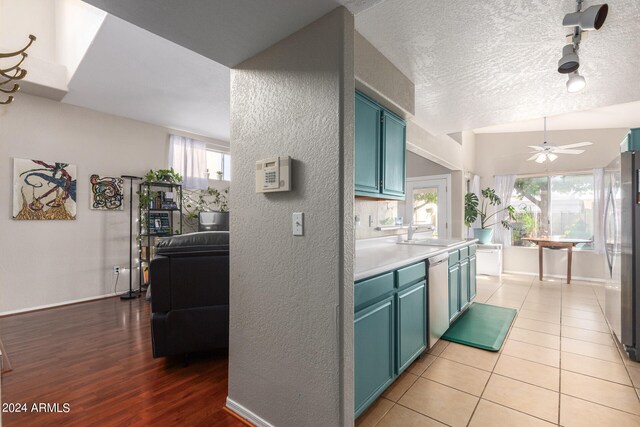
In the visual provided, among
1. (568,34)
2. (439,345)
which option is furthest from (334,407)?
(568,34)

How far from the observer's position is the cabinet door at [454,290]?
312 cm

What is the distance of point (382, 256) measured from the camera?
2512 mm

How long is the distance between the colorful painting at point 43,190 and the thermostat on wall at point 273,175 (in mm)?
3885

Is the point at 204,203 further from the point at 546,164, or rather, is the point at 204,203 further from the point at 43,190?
the point at 546,164

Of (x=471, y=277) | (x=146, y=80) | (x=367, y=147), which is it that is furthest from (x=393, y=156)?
(x=146, y=80)

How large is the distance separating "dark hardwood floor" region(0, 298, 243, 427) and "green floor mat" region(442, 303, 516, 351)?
226 centimetres

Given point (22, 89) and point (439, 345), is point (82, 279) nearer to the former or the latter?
point (22, 89)

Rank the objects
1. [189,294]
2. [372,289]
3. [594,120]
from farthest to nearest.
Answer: [594,120] → [189,294] → [372,289]

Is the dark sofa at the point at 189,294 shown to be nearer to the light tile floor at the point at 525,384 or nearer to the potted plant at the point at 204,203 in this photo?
the light tile floor at the point at 525,384

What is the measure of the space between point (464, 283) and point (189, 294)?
2.99 meters

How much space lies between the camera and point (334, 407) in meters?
1.46

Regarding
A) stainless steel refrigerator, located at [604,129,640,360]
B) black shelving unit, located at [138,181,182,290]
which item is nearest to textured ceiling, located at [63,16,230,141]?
black shelving unit, located at [138,181,182,290]

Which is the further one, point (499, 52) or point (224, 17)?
point (499, 52)

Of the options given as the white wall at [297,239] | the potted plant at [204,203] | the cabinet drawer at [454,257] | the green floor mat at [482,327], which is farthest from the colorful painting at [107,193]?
the green floor mat at [482,327]
